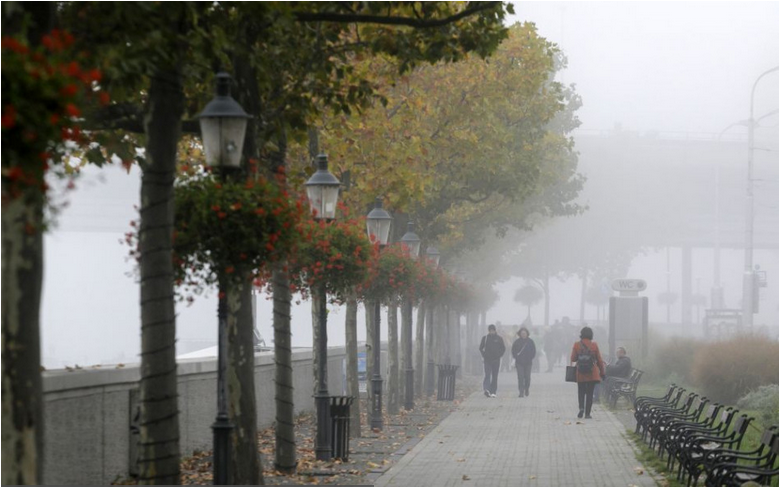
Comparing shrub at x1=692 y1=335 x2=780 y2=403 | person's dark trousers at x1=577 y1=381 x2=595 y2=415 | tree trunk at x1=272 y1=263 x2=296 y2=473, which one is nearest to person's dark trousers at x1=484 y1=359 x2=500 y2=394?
person's dark trousers at x1=577 y1=381 x2=595 y2=415

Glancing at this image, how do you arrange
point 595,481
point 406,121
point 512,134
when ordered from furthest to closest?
point 512,134 → point 406,121 → point 595,481

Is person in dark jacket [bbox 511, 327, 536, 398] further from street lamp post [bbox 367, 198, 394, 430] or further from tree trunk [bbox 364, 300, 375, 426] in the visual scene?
street lamp post [bbox 367, 198, 394, 430]

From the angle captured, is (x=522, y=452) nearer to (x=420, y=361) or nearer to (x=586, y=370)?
(x=586, y=370)

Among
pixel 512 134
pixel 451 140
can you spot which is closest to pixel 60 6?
pixel 451 140

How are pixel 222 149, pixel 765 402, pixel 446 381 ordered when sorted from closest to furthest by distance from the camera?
pixel 222 149, pixel 765 402, pixel 446 381

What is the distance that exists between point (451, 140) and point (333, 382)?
5849 millimetres

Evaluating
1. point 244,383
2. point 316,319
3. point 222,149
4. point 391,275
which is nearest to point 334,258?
point 316,319

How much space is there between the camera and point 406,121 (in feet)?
87.3

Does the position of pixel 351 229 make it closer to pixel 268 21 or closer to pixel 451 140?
pixel 268 21

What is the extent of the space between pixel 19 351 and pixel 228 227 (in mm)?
3678

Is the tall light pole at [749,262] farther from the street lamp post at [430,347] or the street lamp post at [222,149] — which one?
the street lamp post at [222,149]

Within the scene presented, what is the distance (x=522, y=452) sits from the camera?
20453 mm

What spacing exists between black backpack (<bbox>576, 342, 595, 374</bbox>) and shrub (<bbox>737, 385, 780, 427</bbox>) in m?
2.96

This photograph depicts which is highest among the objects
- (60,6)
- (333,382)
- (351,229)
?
(60,6)
